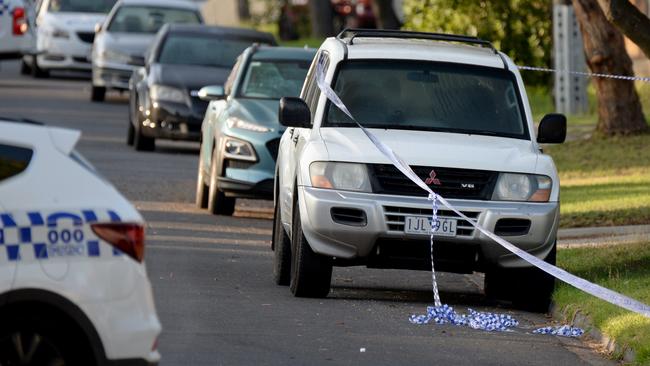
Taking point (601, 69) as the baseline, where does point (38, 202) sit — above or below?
above

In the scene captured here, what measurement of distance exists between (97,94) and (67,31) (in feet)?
7.92

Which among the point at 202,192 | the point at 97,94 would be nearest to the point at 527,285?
the point at 202,192

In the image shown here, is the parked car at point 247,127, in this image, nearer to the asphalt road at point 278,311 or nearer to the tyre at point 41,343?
the asphalt road at point 278,311

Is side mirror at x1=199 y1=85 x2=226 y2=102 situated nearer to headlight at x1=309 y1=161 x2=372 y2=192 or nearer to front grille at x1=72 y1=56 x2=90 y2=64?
headlight at x1=309 y1=161 x2=372 y2=192

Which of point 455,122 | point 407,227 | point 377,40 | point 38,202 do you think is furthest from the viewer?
point 377,40

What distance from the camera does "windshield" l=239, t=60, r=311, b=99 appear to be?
18.2m

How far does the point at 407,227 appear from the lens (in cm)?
1170

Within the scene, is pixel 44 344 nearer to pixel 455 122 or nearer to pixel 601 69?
pixel 455 122

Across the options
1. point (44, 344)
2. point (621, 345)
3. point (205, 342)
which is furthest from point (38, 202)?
point (621, 345)

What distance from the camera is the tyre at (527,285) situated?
12.2 meters

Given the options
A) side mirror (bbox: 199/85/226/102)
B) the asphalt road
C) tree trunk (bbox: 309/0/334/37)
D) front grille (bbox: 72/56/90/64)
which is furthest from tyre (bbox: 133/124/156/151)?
tree trunk (bbox: 309/0/334/37)

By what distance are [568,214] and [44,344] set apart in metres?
10.6

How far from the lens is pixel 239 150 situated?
17.0 m

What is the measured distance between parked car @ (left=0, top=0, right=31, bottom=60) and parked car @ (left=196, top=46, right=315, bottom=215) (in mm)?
13119
